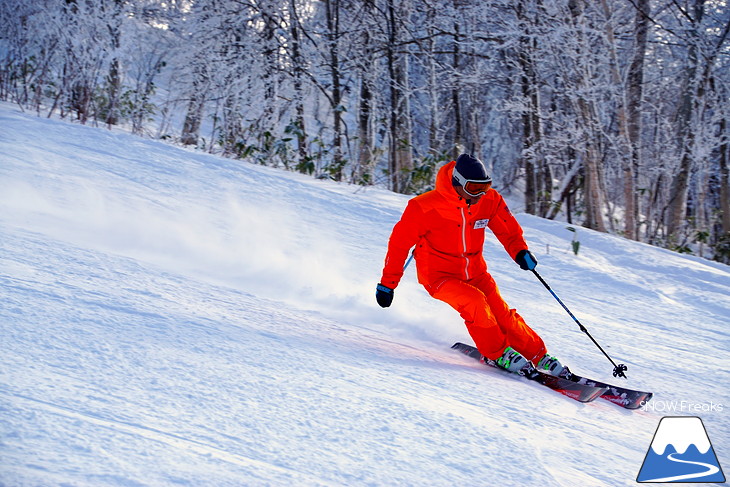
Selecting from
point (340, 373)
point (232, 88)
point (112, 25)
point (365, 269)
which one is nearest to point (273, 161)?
point (232, 88)

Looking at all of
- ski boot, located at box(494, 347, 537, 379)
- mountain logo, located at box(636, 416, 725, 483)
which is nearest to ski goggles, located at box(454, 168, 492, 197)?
ski boot, located at box(494, 347, 537, 379)

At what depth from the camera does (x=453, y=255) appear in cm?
375

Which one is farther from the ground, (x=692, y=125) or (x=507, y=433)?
(x=692, y=125)

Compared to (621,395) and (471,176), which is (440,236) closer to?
(471,176)

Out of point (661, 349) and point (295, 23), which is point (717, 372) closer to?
point (661, 349)

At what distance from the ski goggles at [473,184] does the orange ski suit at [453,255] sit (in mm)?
76

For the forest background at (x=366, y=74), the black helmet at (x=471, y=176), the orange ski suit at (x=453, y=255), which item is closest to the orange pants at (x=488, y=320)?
the orange ski suit at (x=453, y=255)

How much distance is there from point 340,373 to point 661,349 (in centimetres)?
274

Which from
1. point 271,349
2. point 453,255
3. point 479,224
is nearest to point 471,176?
point 479,224

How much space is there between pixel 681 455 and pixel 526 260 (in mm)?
1622

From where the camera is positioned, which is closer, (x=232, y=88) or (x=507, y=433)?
(x=507, y=433)

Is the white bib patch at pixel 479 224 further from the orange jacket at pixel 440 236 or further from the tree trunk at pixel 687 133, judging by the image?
the tree trunk at pixel 687 133

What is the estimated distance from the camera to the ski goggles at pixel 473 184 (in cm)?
358

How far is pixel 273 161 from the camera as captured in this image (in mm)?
9203
